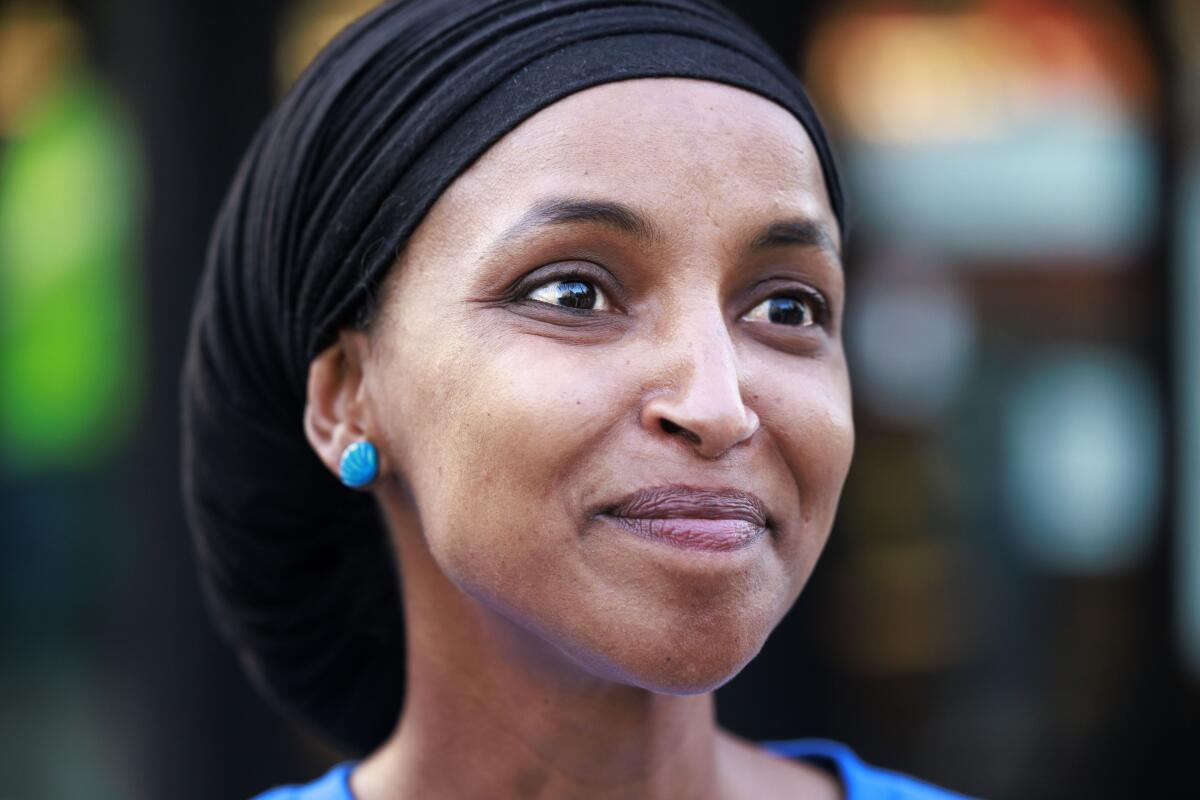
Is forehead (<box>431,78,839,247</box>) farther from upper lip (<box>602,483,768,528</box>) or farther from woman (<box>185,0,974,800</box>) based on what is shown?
upper lip (<box>602,483,768,528</box>)

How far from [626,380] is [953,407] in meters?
4.78

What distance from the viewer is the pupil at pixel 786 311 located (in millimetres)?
2133

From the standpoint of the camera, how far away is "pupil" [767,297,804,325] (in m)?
2.13

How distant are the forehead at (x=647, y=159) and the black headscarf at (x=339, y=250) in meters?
0.03

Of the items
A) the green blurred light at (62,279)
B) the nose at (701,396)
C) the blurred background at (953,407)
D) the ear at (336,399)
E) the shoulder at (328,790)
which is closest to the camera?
the nose at (701,396)

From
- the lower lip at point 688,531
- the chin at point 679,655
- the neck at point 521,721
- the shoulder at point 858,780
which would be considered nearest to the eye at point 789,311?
the lower lip at point 688,531

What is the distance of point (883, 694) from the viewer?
6332 mm

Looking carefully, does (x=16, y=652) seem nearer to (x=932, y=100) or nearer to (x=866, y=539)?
(x=866, y=539)

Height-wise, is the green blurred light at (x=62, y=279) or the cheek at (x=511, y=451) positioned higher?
the cheek at (x=511, y=451)

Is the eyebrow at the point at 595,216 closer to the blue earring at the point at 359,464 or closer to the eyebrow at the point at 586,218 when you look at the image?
the eyebrow at the point at 586,218

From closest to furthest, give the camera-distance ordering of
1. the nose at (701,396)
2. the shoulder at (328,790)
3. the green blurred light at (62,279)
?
1. the nose at (701,396)
2. the shoulder at (328,790)
3. the green blurred light at (62,279)

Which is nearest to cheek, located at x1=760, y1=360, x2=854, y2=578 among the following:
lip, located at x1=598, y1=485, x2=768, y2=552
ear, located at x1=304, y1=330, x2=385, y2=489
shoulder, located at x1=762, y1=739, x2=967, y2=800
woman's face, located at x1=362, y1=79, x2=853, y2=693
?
woman's face, located at x1=362, y1=79, x2=853, y2=693

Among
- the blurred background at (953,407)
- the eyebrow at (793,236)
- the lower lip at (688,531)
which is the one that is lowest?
the blurred background at (953,407)

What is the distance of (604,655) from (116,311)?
14.0 feet
